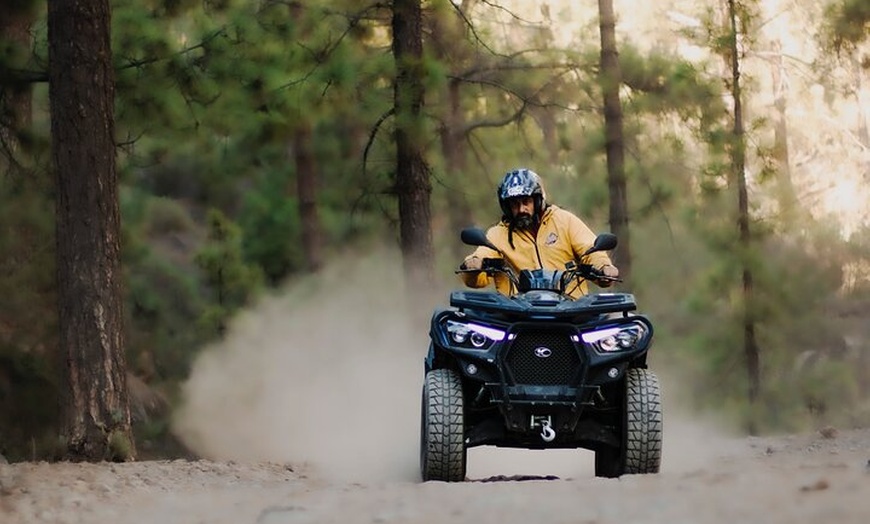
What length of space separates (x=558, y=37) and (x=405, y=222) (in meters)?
19.9

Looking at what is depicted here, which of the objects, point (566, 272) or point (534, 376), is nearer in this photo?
point (534, 376)

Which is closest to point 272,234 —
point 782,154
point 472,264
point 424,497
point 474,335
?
point 782,154

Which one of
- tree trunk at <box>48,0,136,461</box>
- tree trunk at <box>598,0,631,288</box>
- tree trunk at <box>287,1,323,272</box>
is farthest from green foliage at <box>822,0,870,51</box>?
tree trunk at <box>48,0,136,461</box>

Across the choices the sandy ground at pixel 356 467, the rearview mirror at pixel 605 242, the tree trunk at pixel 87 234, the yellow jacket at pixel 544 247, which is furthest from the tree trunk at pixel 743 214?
the rearview mirror at pixel 605 242

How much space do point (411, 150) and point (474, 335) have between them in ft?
29.2

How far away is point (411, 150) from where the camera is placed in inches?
691

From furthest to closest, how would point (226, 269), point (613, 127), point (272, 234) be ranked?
point (272, 234) → point (226, 269) → point (613, 127)

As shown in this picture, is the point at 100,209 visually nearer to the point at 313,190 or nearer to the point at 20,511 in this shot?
the point at 20,511

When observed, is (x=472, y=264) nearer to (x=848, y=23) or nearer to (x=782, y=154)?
(x=848, y=23)

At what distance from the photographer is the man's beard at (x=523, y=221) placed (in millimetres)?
9953

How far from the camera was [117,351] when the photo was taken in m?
12.2

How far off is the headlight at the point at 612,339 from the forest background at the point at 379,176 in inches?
251

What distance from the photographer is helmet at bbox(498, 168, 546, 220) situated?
988 centimetres

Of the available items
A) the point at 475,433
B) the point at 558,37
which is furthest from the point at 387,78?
the point at 558,37
